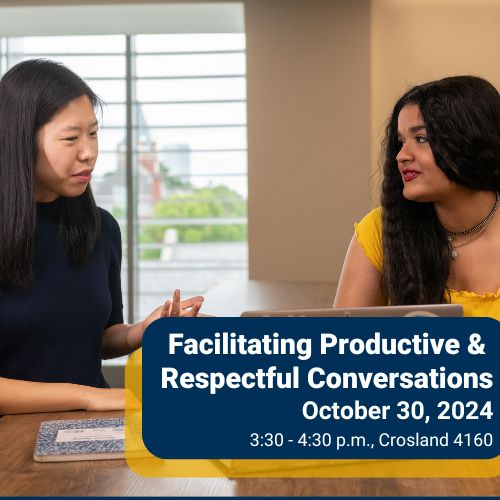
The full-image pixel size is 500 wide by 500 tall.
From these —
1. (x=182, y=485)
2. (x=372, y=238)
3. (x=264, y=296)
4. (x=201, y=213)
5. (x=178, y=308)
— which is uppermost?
(x=201, y=213)

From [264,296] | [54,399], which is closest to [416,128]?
[54,399]

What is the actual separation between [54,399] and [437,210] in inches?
46.9

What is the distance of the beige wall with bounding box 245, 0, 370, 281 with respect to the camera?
5125 millimetres

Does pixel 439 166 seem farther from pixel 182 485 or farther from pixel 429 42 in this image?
pixel 429 42

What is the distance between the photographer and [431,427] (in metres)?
1.36

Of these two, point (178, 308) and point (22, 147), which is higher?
point (22, 147)

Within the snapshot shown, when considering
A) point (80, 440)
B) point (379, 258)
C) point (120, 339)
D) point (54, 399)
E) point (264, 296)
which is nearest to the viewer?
point (80, 440)

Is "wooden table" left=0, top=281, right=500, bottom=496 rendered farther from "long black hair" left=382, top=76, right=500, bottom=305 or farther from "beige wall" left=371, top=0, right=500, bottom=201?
"beige wall" left=371, top=0, right=500, bottom=201

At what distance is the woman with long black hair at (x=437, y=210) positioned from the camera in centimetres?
233

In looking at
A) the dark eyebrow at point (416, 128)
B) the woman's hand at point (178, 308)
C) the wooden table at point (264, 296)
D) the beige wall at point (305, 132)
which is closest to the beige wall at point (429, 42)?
the beige wall at point (305, 132)

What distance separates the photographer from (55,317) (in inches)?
88.0

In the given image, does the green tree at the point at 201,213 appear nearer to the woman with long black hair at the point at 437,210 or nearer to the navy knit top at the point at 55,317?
the woman with long black hair at the point at 437,210

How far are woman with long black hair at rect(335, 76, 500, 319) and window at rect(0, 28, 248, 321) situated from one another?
11.8 feet

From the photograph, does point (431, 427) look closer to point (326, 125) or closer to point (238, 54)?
point (326, 125)
